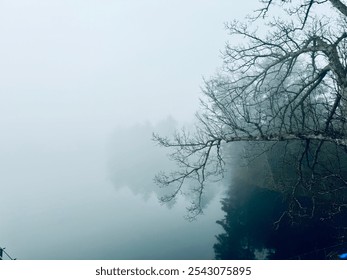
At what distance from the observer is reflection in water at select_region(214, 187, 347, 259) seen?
1888 cm

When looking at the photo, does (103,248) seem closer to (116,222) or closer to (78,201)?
(116,222)

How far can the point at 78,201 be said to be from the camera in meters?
62.8

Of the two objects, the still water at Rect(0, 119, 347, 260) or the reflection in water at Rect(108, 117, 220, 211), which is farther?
the reflection in water at Rect(108, 117, 220, 211)

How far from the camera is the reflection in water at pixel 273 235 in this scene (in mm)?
18875

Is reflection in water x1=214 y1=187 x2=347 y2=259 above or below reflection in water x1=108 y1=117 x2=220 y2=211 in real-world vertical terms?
below

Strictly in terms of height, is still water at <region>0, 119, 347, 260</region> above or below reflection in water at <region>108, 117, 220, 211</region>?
below

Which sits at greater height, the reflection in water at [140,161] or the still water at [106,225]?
the reflection in water at [140,161]

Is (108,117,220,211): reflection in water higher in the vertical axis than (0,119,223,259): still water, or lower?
higher

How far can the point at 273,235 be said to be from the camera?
22750 mm

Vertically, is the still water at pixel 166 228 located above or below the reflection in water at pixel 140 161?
below

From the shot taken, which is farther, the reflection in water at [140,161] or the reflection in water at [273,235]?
the reflection in water at [140,161]

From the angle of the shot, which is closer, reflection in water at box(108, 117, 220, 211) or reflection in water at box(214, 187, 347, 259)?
reflection in water at box(214, 187, 347, 259)

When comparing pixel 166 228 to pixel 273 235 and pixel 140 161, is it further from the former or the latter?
pixel 140 161

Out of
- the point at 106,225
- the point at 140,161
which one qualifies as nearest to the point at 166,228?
the point at 106,225
